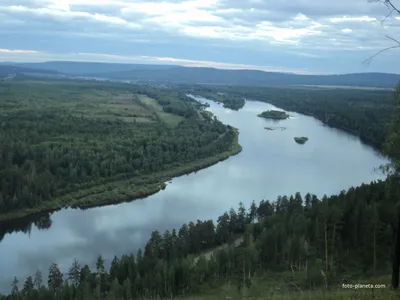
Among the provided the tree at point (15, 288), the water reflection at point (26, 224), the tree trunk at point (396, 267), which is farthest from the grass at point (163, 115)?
the tree trunk at point (396, 267)

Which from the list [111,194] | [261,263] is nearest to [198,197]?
[111,194]

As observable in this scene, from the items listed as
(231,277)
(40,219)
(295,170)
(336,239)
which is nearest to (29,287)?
(231,277)

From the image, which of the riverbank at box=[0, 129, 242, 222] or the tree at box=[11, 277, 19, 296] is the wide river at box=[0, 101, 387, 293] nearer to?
the riverbank at box=[0, 129, 242, 222]

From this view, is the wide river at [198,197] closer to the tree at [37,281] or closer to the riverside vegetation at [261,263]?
the tree at [37,281]

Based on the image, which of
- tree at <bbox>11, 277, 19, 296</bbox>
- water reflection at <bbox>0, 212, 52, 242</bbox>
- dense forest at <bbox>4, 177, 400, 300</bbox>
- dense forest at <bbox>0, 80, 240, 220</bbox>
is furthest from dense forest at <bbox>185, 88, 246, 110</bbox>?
tree at <bbox>11, 277, 19, 296</bbox>

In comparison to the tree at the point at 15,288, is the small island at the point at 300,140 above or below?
above

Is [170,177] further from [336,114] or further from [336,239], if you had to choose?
[336,114]

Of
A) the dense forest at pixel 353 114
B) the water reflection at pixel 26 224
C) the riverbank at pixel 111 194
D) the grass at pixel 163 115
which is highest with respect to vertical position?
the dense forest at pixel 353 114

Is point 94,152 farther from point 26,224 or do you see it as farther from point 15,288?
point 15,288

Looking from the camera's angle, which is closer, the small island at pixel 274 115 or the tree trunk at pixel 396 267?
the tree trunk at pixel 396 267
